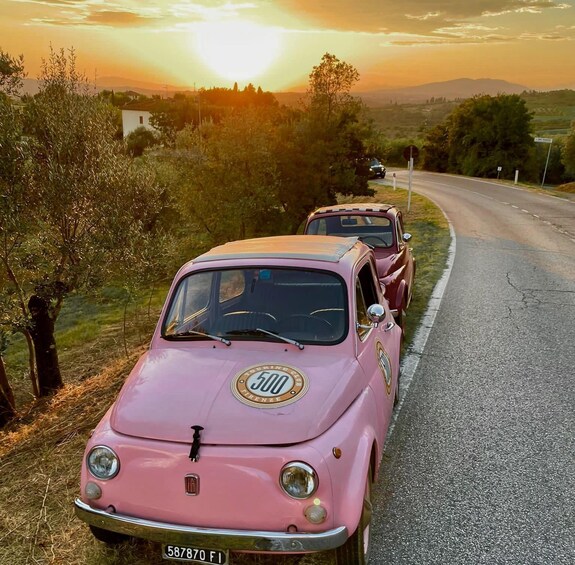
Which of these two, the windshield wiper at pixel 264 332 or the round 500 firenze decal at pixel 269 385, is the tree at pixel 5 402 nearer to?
the windshield wiper at pixel 264 332

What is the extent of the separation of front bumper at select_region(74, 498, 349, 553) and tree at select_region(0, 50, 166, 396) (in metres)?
5.19

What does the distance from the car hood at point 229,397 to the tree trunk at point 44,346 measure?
5.17 m

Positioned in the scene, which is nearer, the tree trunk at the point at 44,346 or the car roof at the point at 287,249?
the car roof at the point at 287,249

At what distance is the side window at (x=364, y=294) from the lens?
166 inches

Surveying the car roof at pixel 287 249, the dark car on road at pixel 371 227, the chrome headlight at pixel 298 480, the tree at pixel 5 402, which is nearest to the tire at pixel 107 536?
the chrome headlight at pixel 298 480

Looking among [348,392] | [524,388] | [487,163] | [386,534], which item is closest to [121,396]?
[348,392]

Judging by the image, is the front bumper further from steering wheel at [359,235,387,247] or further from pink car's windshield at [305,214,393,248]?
pink car's windshield at [305,214,393,248]

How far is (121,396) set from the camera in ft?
11.9

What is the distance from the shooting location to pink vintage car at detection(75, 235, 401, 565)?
290 centimetres

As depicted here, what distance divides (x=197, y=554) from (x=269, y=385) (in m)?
1.06

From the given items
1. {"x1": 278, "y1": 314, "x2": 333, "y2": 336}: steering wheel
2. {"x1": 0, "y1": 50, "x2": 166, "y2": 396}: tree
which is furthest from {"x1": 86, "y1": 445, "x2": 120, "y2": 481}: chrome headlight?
{"x1": 0, "y1": 50, "x2": 166, "y2": 396}: tree

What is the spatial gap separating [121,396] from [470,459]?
307 cm

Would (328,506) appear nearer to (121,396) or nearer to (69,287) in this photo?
(121,396)

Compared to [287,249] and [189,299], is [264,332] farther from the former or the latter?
[287,249]
